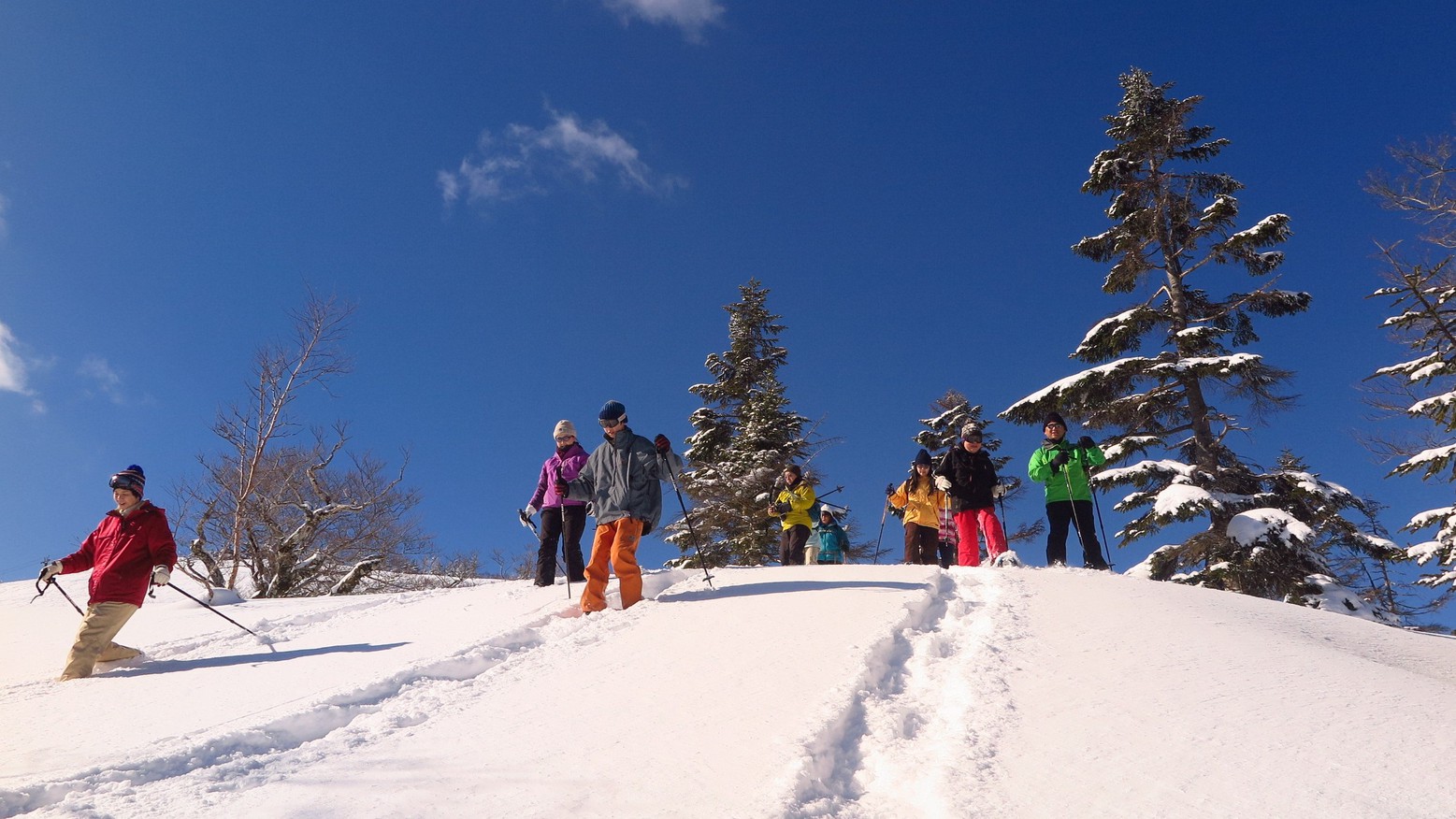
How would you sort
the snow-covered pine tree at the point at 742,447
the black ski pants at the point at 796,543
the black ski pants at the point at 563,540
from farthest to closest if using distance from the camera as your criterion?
1. the snow-covered pine tree at the point at 742,447
2. the black ski pants at the point at 796,543
3. the black ski pants at the point at 563,540

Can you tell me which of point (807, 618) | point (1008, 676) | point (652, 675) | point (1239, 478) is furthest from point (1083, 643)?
point (1239, 478)

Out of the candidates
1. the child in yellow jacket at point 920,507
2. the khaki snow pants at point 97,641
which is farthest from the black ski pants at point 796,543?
the khaki snow pants at point 97,641

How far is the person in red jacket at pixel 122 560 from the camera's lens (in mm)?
5496

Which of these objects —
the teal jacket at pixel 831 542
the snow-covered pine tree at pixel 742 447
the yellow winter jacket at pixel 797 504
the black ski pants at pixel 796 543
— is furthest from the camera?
the snow-covered pine tree at pixel 742 447

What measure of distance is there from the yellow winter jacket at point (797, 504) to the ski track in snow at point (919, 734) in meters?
5.38

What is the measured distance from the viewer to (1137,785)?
8.89 ft

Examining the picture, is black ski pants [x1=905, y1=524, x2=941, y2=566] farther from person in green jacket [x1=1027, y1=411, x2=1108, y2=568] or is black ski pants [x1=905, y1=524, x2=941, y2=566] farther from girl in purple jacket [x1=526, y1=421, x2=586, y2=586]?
girl in purple jacket [x1=526, y1=421, x2=586, y2=586]

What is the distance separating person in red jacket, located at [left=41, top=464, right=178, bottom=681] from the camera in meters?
5.50

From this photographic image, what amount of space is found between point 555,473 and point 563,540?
0.80m

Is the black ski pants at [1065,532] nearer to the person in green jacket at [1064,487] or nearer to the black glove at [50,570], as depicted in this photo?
the person in green jacket at [1064,487]

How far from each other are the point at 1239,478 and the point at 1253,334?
3579mm

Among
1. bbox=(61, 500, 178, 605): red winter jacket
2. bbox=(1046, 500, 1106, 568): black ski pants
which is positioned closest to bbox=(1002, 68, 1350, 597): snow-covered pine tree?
bbox=(1046, 500, 1106, 568): black ski pants

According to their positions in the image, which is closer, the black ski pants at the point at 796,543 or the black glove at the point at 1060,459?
the black glove at the point at 1060,459

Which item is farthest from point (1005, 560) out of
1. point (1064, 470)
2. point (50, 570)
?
point (50, 570)
